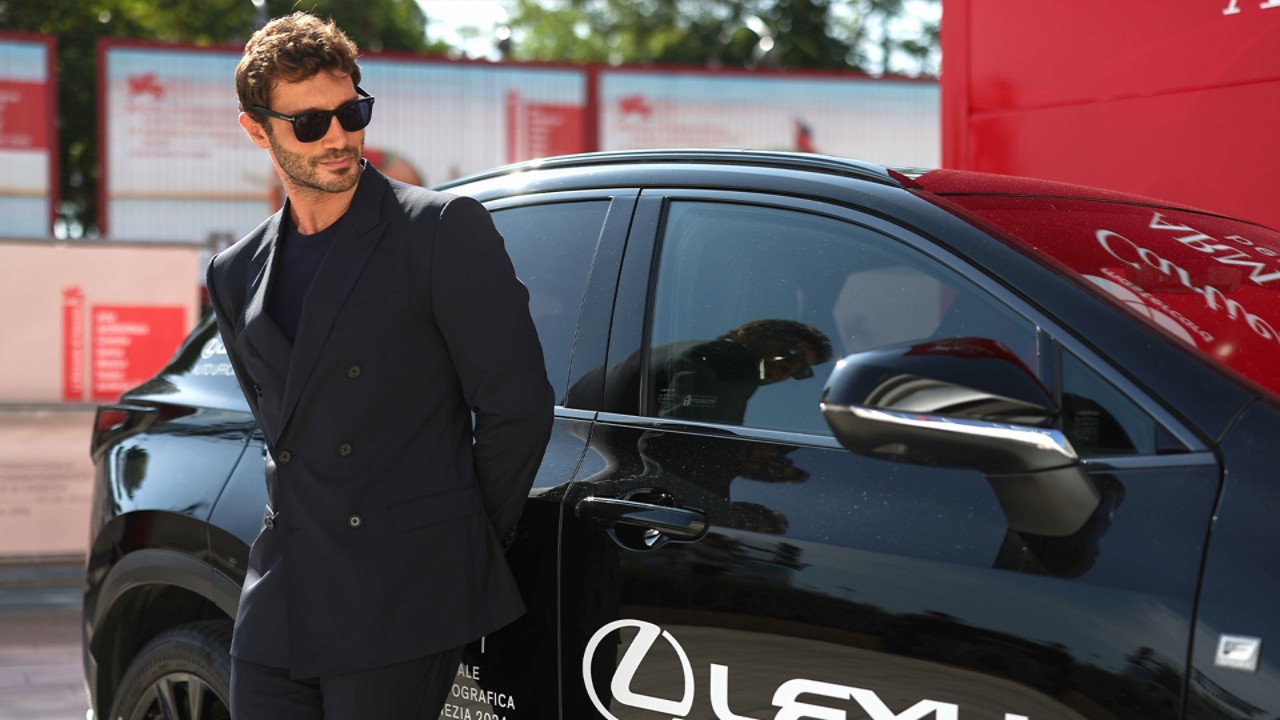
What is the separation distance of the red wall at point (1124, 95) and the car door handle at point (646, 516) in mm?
1962

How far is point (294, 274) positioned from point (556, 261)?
557mm

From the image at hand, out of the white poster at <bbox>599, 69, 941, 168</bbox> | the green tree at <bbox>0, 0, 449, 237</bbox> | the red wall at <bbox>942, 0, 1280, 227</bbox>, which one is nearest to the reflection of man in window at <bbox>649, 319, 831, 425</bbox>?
the red wall at <bbox>942, 0, 1280, 227</bbox>

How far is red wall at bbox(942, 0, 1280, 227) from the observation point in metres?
3.73

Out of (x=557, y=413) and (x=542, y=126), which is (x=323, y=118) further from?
(x=542, y=126)

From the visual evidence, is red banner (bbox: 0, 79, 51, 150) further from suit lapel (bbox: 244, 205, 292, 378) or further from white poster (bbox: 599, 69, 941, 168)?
suit lapel (bbox: 244, 205, 292, 378)

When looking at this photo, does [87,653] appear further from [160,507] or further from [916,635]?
[916,635]

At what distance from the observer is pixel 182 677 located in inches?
133

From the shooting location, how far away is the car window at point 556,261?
9.46 feet

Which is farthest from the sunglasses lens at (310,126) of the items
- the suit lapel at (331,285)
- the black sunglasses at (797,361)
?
the black sunglasses at (797,361)

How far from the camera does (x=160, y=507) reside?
3.45 meters

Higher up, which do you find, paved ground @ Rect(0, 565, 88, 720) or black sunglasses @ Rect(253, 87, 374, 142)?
black sunglasses @ Rect(253, 87, 374, 142)

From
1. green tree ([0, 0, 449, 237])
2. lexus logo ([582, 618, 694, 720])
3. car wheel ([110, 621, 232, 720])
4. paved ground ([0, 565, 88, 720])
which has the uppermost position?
green tree ([0, 0, 449, 237])

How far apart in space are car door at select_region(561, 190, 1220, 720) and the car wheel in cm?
103

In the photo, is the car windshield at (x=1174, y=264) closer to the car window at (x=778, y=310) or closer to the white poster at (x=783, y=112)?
the car window at (x=778, y=310)
